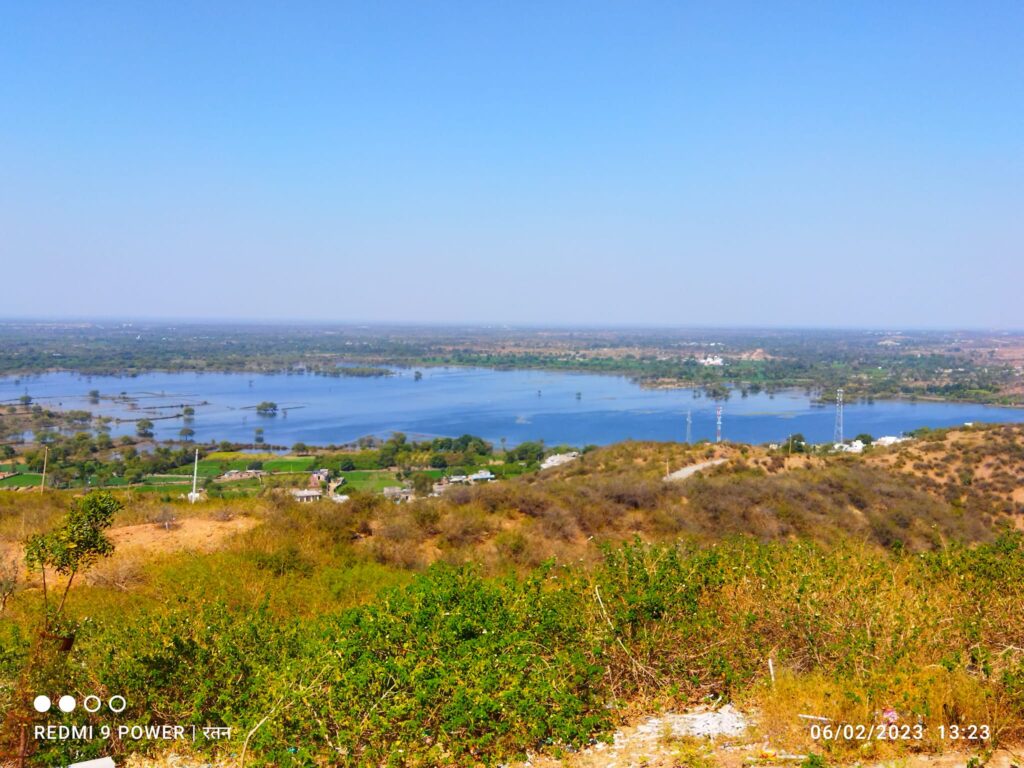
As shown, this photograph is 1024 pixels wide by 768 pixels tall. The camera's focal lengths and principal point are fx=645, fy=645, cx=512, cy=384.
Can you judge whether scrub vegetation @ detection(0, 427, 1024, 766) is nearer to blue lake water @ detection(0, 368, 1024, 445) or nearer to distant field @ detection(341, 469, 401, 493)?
distant field @ detection(341, 469, 401, 493)

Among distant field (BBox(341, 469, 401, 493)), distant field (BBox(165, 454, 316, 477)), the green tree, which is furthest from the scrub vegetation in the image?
distant field (BBox(165, 454, 316, 477))

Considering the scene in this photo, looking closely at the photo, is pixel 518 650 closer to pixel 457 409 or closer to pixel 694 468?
pixel 694 468

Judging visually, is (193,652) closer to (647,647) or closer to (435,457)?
(647,647)

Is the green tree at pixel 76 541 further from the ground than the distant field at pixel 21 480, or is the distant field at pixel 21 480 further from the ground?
the green tree at pixel 76 541

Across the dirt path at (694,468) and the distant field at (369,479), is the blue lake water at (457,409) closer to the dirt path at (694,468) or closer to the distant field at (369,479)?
the distant field at (369,479)

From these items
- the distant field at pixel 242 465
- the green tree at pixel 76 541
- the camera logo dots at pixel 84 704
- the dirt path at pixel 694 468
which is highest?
the green tree at pixel 76 541

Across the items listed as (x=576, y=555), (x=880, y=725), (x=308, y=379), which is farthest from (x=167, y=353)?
(x=880, y=725)

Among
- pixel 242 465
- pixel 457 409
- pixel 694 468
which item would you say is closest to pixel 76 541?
pixel 694 468

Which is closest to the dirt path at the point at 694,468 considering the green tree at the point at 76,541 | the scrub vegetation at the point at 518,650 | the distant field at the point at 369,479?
the distant field at the point at 369,479
